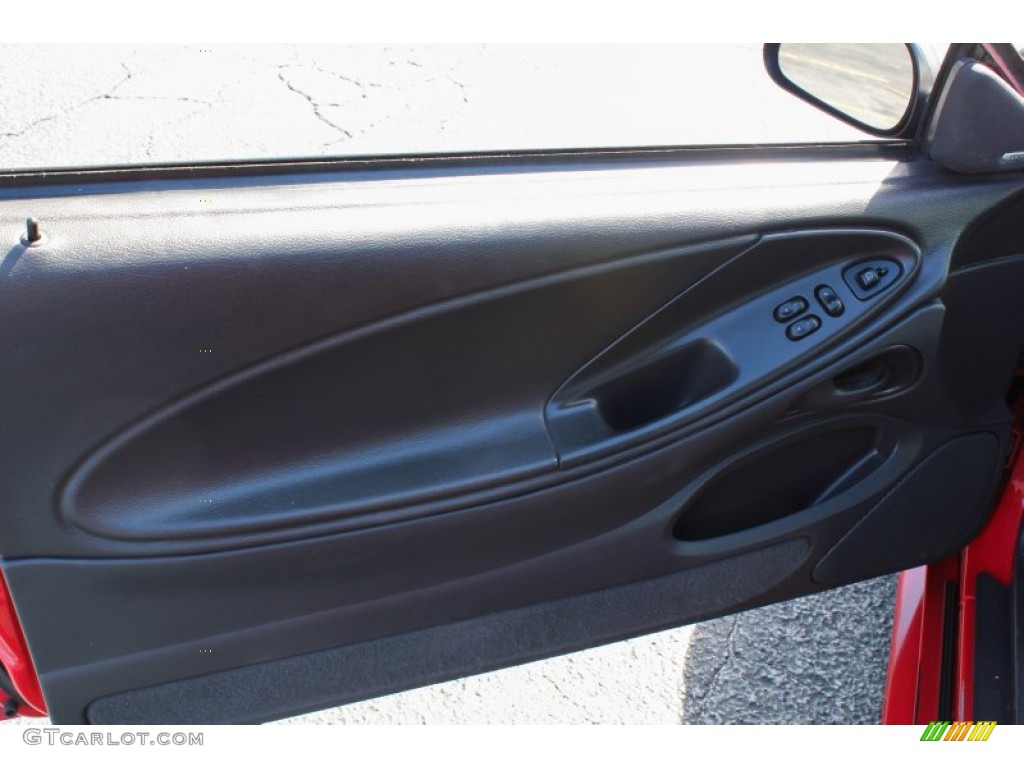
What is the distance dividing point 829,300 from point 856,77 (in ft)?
3.80

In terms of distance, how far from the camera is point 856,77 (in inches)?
97.1

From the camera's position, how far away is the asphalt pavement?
228 cm

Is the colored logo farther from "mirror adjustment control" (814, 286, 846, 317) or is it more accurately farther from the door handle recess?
"mirror adjustment control" (814, 286, 846, 317)

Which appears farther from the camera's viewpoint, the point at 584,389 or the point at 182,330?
the point at 584,389

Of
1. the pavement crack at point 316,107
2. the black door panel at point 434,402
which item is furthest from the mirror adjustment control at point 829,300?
the pavement crack at point 316,107

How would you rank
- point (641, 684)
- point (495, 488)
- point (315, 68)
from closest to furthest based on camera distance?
point (495, 488), point (641, 684), point (315, 68)

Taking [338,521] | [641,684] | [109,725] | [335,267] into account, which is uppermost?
[335,267]

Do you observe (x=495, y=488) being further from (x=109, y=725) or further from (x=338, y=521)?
(x=109, y=725)

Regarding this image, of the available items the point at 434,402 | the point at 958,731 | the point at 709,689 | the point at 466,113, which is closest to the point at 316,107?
the point at 466,113

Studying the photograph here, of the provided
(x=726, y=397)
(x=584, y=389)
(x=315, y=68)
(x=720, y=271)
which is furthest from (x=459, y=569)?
(x=315, y=68)

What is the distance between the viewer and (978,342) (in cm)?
163

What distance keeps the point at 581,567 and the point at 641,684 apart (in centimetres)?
76

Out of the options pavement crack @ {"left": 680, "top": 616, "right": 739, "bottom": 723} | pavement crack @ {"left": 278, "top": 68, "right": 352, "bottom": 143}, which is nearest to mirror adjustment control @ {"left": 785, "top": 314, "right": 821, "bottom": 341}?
pavement crack @ {"left": 680, "top": 616, "right": 739, "bottom": 723}

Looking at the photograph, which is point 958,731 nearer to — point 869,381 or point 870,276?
point 869,381
